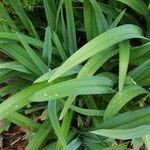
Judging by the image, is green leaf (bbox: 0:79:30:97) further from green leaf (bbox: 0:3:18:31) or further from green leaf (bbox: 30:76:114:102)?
green leaf (bbox: 30:76:114:102)

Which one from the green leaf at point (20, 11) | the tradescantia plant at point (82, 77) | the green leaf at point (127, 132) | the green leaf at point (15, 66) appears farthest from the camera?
the green leaf at point (20, 11)

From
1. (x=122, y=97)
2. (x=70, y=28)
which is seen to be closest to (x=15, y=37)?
(x=70, y=28)

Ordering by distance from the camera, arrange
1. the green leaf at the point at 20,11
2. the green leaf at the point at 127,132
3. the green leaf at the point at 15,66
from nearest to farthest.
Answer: the green leaf at the point at 127,132 → the green leaf at the point at 15,66 → the green leaf at the point at 20,11

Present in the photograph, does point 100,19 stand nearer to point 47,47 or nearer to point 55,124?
point 47,47

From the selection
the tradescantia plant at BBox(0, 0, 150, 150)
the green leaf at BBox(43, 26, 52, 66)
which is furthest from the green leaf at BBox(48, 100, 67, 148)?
the green leaf at BBox(43, 26, 52, 66)

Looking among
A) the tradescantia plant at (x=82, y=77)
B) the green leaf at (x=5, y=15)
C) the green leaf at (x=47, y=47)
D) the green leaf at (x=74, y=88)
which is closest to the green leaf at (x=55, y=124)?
the tradescantia plant at (x=82, y=77)

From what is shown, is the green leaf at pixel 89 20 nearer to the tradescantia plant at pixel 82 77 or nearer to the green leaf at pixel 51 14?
the tradescantia plant at pixel 82 77

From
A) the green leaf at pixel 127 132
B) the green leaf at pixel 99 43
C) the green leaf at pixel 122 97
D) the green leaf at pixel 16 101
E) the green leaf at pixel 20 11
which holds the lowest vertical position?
the green leaf at pixel 127 132

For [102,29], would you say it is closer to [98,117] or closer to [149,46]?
[149,46]
